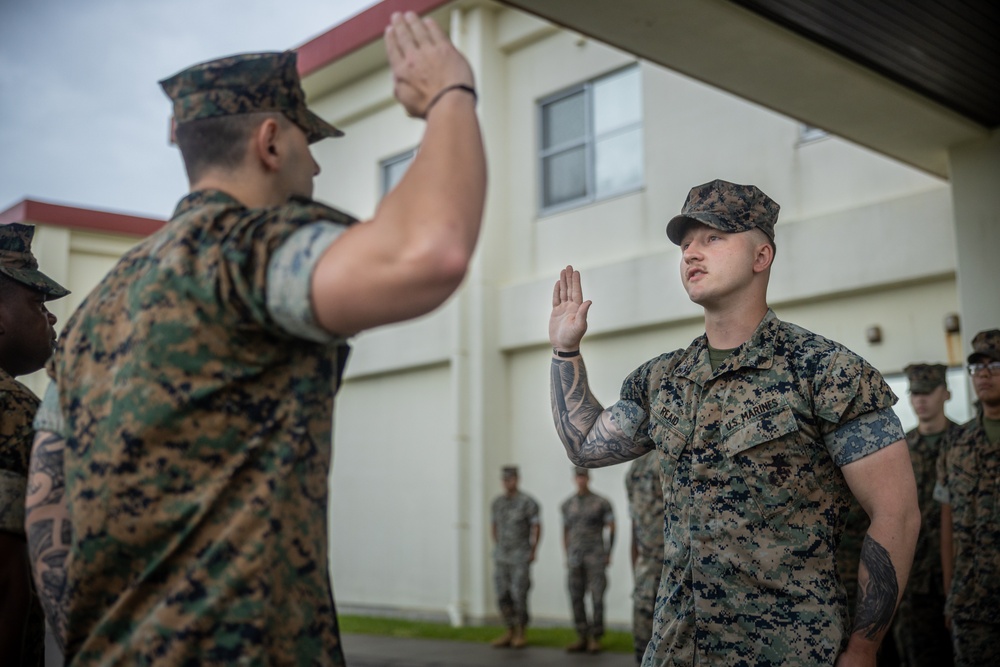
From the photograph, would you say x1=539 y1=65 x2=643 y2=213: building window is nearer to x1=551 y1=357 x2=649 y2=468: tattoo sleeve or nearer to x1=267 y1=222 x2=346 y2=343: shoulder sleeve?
x1=551 y1=357 x2=649 y2=468: tattoo sleeve

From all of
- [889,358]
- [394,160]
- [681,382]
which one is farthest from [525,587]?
[681,382]

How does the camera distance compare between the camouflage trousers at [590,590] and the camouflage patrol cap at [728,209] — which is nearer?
the camouflage patrol cap at [728,209]

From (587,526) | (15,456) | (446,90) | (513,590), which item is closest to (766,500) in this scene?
(446,90)

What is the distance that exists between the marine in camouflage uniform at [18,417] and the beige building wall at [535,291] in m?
8.26

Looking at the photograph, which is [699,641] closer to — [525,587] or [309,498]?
[309,498]

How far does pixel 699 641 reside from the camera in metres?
2.71

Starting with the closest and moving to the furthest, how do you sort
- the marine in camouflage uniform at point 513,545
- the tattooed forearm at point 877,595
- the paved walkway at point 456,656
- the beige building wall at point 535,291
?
the tattooed forearm at point 877,595 < the paved walkway at point 456,656 < the beige building wall at point 535,291 < the marine in camouflage uniform at point 513,545

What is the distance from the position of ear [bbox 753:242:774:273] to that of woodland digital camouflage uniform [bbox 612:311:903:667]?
23cm

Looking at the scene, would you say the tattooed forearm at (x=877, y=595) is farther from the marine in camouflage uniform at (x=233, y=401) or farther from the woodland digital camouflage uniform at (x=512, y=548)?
the woodland digital camouflage uniform at (x=512, y=548)

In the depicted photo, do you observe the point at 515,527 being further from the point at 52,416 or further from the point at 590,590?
the point at 52,416

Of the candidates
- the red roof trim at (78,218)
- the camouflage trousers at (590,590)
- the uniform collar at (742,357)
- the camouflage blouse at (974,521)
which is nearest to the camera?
the uniform collar at (742,357)

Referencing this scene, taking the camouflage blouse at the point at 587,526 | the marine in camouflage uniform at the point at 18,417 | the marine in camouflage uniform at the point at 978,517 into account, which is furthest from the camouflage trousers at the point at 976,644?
the camouflage blouse at the point at 587,526

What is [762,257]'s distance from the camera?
306 centimetres

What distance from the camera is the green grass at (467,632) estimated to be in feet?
36.7
